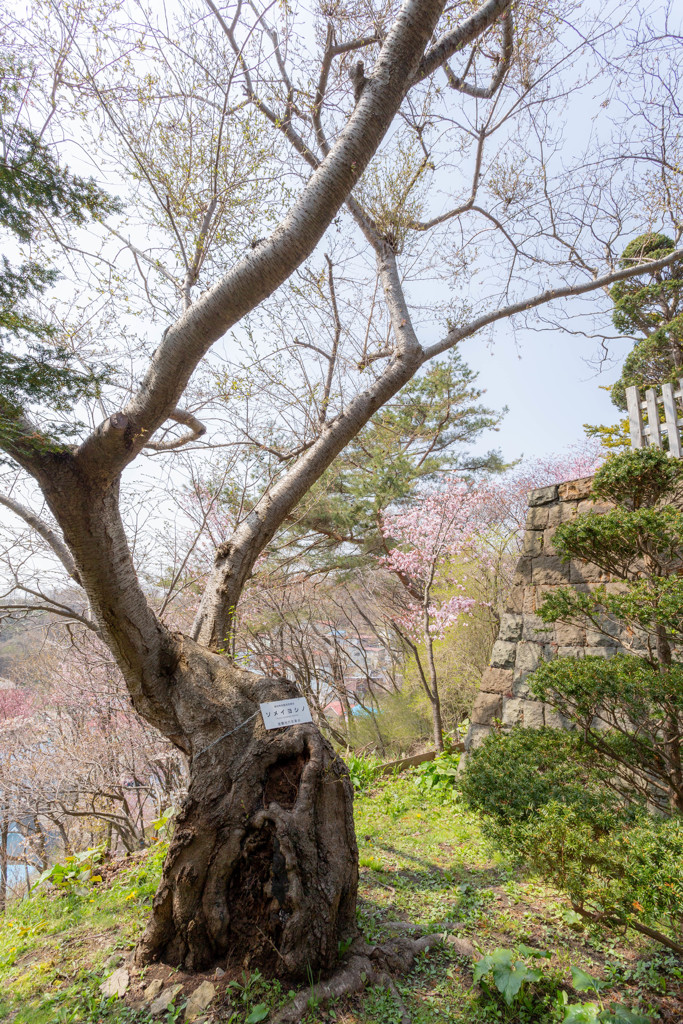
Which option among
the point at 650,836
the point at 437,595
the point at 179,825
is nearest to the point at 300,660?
the point at 437,595

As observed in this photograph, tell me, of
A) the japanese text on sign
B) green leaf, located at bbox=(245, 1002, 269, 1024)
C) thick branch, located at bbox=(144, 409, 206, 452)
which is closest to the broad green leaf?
A: green leaf, located at bbox=(245, 1002, 269, 1024)

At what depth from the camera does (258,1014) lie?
1647 millimetres

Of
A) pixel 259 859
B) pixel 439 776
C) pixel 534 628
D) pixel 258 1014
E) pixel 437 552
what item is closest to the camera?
pixel 258 1014

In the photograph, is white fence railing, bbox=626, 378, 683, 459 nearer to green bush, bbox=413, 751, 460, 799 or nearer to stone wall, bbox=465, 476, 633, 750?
stone wall, bbox=465, 476, 633, 750

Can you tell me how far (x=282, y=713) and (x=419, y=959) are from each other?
3.63 ft

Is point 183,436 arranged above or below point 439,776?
above

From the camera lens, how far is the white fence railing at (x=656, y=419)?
13.0ft

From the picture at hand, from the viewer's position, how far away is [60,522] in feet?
7.10

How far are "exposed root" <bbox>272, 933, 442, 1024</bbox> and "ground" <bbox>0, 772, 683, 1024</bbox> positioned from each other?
3 cm

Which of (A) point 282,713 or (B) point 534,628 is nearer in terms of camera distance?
(A) point 282,713

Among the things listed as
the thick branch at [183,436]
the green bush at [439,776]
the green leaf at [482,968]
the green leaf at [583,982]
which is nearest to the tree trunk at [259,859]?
the green leaf at [482,968]

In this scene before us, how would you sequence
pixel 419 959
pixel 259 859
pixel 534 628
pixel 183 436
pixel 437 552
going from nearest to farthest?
1. pixel 259 859
2. pixel 419 959
3. pixel 183 436
4. pixel 534 628
5. pixel 437 552

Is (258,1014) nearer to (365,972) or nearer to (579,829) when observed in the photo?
(365,972)

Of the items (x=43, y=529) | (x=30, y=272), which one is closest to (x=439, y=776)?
(x=43, y=529)
